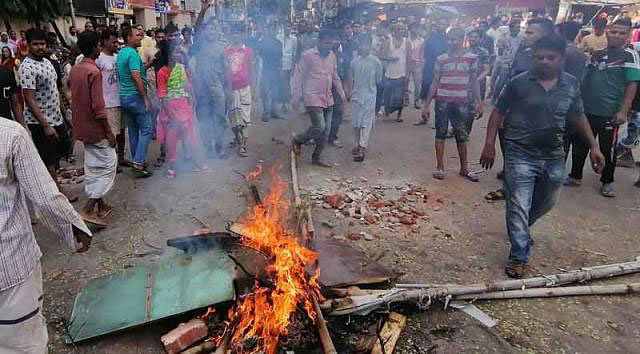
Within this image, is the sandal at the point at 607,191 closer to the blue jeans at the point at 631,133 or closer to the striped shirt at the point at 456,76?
the blue jeans at the point at 631,133

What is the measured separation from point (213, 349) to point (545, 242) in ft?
12.0

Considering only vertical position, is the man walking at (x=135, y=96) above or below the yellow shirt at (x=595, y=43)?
below

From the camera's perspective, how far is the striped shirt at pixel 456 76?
→ 6.24 m

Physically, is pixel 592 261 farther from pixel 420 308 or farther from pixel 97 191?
pixel 97 191

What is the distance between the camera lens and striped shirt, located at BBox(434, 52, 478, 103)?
6.24m

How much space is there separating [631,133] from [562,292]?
4.71m

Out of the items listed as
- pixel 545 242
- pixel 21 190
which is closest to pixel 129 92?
pixel 21 190

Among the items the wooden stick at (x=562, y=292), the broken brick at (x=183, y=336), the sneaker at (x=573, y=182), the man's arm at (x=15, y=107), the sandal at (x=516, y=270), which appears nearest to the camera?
the broken brick at (x=183, y=336)

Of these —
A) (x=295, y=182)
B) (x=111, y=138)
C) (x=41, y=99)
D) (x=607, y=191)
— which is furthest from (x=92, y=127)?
(x=607, y=191)

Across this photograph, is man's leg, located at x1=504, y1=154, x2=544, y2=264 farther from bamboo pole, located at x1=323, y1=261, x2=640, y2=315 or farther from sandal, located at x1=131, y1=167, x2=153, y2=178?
sandal, located at x1=131, y1=167, x2=153, y2=178

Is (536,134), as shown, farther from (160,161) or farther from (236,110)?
(160,161)

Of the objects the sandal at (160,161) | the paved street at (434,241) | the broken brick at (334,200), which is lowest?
the paved street at (434,241)

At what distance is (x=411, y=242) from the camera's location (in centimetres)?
468

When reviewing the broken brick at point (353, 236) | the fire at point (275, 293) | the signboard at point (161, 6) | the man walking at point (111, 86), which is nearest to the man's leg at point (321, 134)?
the broken brick at point (353, 236)
